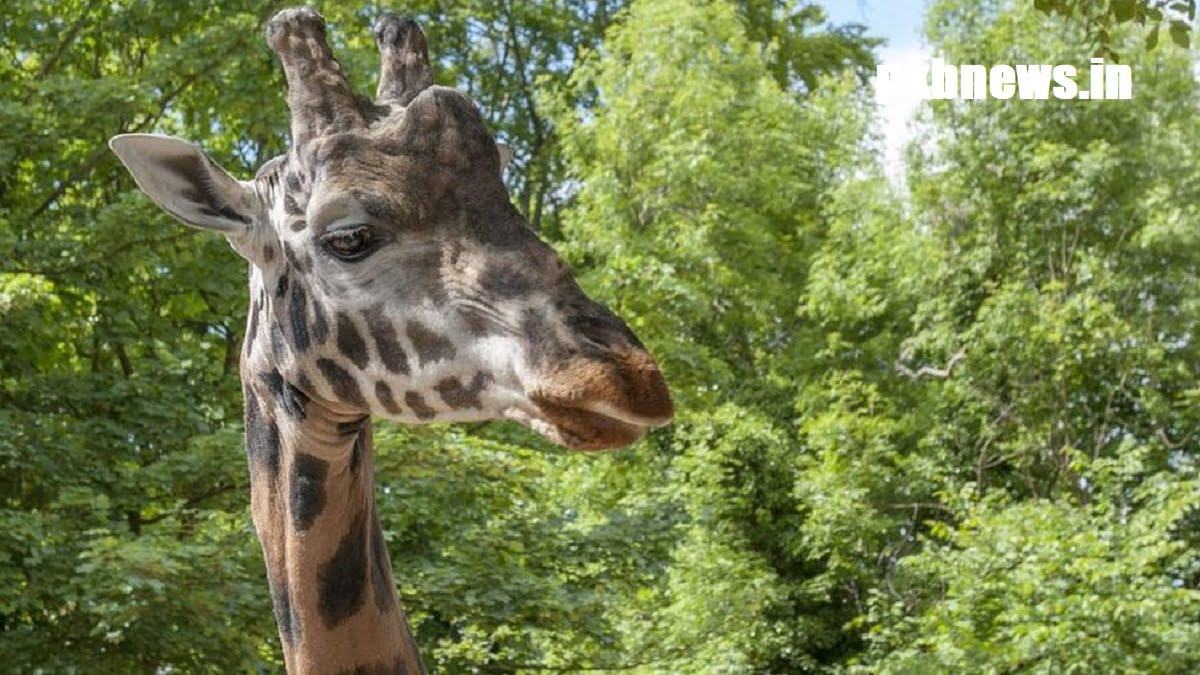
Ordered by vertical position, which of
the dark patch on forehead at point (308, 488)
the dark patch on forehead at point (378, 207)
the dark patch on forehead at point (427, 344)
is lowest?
the dark patch on forehead at point (308, 488)

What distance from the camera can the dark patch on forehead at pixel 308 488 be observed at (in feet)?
10.7

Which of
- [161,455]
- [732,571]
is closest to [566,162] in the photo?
[732,571]

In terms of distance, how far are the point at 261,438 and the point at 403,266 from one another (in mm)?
542

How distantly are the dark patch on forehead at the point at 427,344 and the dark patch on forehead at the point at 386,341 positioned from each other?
3 centimetres

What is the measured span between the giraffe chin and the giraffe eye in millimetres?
481

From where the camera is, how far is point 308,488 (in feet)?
10.7

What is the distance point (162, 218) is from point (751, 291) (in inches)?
478

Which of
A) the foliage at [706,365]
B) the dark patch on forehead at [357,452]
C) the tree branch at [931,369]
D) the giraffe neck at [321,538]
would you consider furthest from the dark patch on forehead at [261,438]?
the tree branch at [931,369]

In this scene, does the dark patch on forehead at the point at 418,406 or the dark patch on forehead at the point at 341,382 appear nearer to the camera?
the dark patch on forehead at the point at 418,406

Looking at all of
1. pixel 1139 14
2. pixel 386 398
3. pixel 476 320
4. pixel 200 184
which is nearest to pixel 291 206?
pixel 200 184

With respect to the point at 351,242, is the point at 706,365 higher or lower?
higher

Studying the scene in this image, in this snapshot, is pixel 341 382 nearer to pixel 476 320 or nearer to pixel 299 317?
pixel 299 317

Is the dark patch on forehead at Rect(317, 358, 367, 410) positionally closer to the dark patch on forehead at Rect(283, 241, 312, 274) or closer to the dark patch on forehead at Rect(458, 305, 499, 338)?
the dark patch on forehead at Rect(283, 241, 312, 274)

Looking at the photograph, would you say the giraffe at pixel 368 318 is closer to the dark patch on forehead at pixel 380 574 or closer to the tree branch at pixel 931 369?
A: the dark patch on forehead at pixel 380 574
